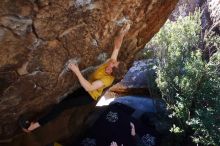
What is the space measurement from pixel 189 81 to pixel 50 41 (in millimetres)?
3802

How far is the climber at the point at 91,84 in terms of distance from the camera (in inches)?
245

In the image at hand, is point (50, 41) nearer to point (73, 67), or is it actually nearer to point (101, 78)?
point (73, 67)

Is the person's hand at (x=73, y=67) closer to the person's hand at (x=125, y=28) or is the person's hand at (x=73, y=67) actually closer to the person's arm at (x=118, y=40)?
the person's arm at (x=118, y=40)

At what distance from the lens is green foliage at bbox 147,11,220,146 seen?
310 inches

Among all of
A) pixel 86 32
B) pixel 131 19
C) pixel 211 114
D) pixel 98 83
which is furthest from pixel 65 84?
pixel 211 114

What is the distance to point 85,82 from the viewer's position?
6.22m

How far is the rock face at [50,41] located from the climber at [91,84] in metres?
0.13

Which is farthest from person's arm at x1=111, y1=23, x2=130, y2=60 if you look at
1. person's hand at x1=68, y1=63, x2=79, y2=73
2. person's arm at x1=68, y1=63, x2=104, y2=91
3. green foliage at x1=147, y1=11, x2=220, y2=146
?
green foliage at x1=147, y1=11, x2=220, y2=146

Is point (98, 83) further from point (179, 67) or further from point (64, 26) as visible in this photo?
point (179, 67)

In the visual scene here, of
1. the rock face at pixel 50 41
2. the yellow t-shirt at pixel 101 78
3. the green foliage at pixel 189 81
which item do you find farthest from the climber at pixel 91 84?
the green foliage at pixel 189 81

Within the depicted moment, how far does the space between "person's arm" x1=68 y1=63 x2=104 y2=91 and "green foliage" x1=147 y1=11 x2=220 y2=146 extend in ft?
8.41

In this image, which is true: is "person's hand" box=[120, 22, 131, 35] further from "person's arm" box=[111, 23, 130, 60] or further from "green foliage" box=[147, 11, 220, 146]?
"green foliage" box=[147, 11, 220, 146]


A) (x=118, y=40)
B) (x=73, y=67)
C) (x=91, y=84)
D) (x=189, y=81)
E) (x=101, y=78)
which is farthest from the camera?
(x=189, y=81)

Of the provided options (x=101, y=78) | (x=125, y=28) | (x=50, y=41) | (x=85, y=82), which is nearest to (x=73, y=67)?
(x=85, y=82)
